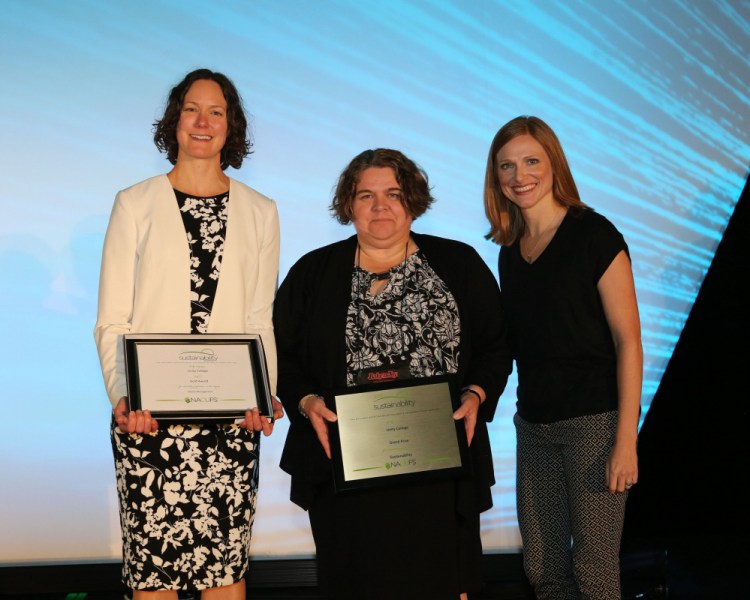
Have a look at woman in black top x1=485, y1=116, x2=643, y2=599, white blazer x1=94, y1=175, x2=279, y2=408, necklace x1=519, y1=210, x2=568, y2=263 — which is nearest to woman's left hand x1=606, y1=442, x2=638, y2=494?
woman in black top x1=485, y1=116, x2=643, y2=599

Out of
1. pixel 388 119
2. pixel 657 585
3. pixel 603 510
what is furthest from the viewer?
pixel 388 119

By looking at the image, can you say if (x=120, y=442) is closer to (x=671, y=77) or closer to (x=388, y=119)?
(x=388, y=119)

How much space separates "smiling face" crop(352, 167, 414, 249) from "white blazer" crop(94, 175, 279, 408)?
1.07 ft

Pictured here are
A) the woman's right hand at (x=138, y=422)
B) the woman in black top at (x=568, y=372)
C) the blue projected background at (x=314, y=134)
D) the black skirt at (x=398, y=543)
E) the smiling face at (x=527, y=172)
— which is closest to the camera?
the woman's right hand at (x=138, y=422)

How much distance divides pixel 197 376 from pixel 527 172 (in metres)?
1.08

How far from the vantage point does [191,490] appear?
2.19 metres

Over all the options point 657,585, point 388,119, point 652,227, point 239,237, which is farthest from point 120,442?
point 652,227

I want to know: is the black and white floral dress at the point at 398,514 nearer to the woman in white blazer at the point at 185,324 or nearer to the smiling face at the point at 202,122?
the woman in white blazer at the point at 185,324

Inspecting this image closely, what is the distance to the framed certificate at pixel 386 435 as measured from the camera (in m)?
2.03

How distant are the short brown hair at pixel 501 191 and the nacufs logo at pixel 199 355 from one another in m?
0.96

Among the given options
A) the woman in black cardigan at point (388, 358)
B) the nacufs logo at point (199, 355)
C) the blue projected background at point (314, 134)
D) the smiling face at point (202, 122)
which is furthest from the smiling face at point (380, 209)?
the blue projected background at point (314, 134)

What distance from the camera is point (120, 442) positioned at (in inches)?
85.4

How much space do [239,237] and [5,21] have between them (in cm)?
181

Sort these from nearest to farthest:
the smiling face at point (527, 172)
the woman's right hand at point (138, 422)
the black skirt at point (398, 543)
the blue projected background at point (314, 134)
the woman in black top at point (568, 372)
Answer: the woman's right hand at point (138, 422) < the black skirt at point (398, 543) < the woman in black top at point (568, 372) < the smiling face at point (527, 172) < the blue projected background at point (314, 134)
